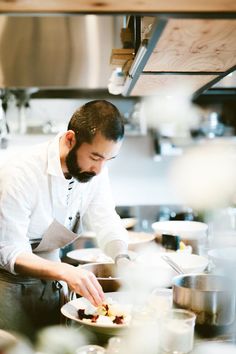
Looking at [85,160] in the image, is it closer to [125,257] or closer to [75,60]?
[125,257]

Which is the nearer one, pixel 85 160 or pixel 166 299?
pixel 166 299

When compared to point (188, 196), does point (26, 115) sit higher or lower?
higher

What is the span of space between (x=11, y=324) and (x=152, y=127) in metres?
3.91

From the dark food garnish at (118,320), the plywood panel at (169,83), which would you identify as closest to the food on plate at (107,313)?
the dark food garnish at (118,320)

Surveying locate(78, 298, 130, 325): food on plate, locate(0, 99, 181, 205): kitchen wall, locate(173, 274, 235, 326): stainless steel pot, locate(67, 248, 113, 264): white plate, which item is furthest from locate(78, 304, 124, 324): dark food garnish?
locate(0, 99, 181, 205): kitchen wall

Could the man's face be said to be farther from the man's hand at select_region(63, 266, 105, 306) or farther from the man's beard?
the man's hand at select_region(63, 266, 105, 306)

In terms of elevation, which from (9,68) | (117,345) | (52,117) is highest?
(9,68)

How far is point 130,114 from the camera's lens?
17.7 ft

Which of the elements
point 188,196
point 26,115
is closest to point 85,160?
point 26,115

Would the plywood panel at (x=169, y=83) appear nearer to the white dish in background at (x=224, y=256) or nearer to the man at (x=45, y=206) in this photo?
the man at (x=45, y=206)

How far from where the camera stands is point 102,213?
2.71 metres

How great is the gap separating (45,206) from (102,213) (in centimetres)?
42

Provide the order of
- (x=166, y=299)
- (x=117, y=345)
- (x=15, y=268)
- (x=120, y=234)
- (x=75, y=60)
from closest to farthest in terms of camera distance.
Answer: (x=117, y=345) → (x=166, y=299) → (x=15, y=268) → (x=120, y=234) → (x=75, y=60)

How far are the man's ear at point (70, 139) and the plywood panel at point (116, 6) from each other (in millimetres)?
879
